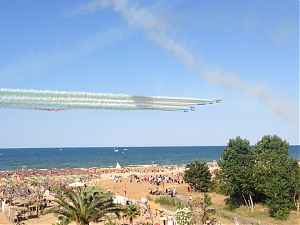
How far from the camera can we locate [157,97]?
95.6 feet

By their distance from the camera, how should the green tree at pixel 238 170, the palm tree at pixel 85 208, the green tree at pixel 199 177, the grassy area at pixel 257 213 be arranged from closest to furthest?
the palm tree at pixel 85 208, the grassy area at pixel 257 213, the green tree at pixel 238 170, the green tree at pixel 199 177

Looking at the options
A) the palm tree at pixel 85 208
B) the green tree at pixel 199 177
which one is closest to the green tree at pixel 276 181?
the green tree at pixel 199 177

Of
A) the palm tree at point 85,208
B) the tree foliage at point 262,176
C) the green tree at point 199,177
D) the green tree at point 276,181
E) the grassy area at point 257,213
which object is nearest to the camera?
the palm tree at point 85,208

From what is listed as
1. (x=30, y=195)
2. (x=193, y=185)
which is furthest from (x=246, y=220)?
(x=30, y=195)

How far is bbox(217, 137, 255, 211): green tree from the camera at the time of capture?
2978 cm

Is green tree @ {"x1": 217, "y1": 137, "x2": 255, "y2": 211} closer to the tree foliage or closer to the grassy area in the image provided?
the tree foliage

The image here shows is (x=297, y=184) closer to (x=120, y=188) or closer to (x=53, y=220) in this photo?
(x=53, y=220)

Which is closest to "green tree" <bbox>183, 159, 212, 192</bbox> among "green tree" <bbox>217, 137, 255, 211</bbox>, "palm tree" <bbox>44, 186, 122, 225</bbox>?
"green tree" <bbox>217, 137, 255, 211</bbox>

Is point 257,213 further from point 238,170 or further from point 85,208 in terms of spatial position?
point 85,208

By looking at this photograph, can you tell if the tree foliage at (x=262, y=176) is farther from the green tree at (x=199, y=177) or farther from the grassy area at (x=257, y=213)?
the green tree at (x=199, y=177)

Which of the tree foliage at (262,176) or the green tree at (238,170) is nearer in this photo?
the tree foliage at (262,176)

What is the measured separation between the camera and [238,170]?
3014 cm

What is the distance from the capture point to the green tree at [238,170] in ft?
97.7

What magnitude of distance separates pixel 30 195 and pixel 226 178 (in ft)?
63.9
